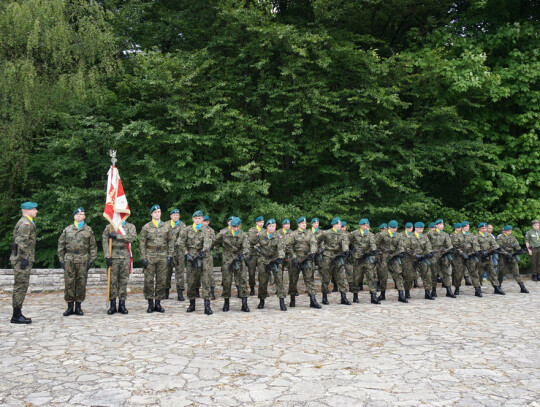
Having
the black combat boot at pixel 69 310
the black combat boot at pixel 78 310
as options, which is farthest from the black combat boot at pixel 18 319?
the black combat boot at pixel 78 310

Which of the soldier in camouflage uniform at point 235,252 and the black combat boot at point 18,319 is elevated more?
the soldier in camouflage uniform at point 235,252

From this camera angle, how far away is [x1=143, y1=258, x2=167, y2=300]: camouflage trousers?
9398 mm

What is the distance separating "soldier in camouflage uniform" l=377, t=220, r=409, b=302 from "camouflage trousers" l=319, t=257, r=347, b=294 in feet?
3.89

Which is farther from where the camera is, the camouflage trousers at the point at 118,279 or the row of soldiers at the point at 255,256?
the camouflage trousers at the point at 118,279

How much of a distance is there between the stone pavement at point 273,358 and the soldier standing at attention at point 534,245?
7.51m

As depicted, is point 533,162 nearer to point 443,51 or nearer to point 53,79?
point 443,51

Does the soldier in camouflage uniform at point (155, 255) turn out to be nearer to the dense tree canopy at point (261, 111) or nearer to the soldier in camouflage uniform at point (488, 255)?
the dense tree canopy at point (261, 111)

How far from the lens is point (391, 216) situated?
52.7 feet

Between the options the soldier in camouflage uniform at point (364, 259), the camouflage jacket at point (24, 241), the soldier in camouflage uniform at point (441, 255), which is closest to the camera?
the camouflage jacket at point (24, 241)

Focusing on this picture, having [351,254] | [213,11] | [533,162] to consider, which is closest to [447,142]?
[533,162]

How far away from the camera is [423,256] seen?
37.8 feet

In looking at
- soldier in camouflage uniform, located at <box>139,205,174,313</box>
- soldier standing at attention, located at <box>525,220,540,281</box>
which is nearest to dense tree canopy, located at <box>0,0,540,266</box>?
soldier standing at attention, located at <box>525,220,540,281</box>

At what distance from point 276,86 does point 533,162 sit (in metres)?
10.1

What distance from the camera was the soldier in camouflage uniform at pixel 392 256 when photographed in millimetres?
11383
